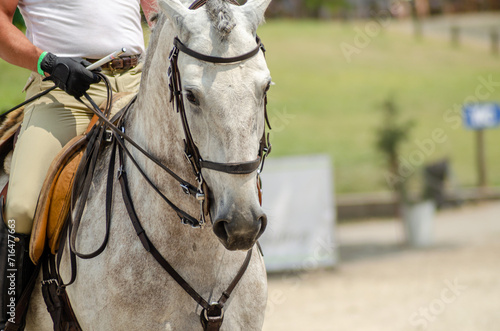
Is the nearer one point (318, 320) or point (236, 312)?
point (236, 312)

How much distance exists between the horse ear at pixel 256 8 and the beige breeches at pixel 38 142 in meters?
1.16

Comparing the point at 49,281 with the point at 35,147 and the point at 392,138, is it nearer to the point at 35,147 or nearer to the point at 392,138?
the point at 35,147

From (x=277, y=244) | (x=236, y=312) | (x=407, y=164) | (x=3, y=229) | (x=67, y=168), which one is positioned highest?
(x=67, y=168)

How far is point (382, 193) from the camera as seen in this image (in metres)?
15.9

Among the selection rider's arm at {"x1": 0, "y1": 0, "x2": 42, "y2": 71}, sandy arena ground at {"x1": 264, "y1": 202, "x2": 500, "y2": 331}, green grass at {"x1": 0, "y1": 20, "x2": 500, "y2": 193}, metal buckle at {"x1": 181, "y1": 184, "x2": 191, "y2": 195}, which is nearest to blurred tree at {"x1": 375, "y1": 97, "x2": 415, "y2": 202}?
sandy arena ground at {"x1": 264, "y1": 202, "x2": 500, "y2": 331}

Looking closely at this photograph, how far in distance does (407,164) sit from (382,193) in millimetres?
2022

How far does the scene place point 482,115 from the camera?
13.7 m

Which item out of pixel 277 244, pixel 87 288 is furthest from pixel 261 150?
pixel 277 244

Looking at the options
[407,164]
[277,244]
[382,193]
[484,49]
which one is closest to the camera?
[277,244]

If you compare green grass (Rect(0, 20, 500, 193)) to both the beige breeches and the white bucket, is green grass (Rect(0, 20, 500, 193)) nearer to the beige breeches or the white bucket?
the white bucket

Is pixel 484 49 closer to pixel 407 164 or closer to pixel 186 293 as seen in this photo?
pixel 407 164

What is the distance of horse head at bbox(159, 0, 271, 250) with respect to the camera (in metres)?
2.04

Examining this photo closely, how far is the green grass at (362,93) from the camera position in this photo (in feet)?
58.3

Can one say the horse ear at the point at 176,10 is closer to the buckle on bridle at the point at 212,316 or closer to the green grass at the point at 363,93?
the buckle on bridle at the point at 212,316
